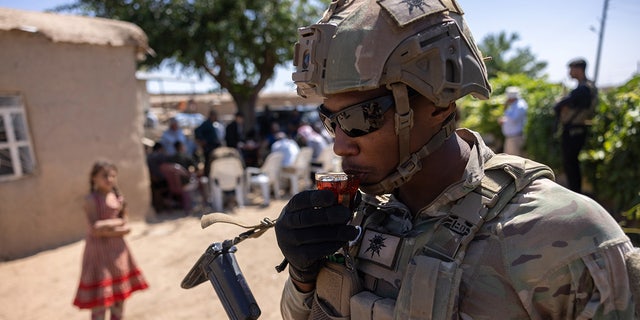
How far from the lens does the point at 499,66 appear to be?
32.1 m

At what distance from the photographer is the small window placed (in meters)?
5.68

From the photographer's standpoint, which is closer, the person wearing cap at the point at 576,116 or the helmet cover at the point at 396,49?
the helmet cover at the point at 396,49

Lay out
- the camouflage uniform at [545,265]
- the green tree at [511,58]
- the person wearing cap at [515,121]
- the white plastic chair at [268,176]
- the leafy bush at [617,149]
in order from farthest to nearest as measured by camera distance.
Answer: the green tree at [511,58] → the white plastic chair at [268,176] → the person wearing cap at [515,121] → the leafy bush at [617,149] → the camouflage uniform at [545,265]

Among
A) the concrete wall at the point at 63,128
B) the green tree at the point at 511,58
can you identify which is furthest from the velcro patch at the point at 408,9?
the green tree at the point at 511,58

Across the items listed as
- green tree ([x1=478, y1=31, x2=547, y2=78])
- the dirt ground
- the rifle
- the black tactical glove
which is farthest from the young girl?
green tree ([x1=478, y1=31, x2=547, y2=78])

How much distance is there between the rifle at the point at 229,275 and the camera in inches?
59.8

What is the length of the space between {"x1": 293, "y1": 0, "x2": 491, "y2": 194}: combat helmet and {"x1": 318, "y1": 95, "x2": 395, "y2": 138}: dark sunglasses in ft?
0.15

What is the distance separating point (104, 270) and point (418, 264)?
338cm

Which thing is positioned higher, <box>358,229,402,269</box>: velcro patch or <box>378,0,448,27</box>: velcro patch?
<box>378,0,448,27</box>: velcro patch

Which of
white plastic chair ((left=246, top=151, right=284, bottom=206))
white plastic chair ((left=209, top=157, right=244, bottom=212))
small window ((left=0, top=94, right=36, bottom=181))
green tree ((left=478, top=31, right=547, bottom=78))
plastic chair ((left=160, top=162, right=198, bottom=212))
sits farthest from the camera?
green tree ((left=478, top=31, right=547, bottom=78))

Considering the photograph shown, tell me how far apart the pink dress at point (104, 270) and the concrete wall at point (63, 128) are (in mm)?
2974

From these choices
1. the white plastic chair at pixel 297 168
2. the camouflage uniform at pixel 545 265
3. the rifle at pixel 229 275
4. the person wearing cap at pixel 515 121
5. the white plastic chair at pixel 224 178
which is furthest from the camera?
the white plastic chair at pixel 297 168

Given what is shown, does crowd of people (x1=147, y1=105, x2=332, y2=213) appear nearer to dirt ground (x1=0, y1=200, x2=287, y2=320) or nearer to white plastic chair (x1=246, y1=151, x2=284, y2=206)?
white plastic chair (x1=246, y1=151, x2=284, y2=206)

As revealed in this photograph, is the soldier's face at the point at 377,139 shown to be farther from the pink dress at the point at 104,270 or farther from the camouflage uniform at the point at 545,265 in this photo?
the pink dress at the point at 104,270
